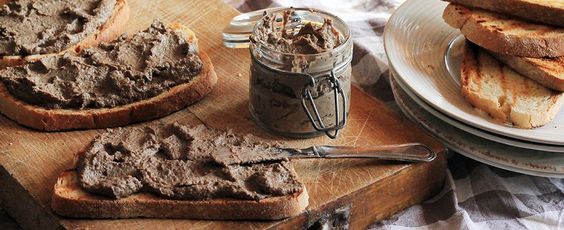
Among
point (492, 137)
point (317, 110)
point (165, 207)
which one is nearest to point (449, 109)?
point (492, 137)

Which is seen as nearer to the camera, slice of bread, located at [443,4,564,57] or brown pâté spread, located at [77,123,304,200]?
brown pâté spread, located at [77,123,304,200]

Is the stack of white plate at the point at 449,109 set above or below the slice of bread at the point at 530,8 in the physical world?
below

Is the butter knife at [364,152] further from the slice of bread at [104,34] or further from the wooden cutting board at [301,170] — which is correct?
the slice of bread at [104,34]

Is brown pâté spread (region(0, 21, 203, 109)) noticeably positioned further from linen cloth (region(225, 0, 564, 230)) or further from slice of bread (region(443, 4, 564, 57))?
slice of bread (region(443, 4, 564, 57))

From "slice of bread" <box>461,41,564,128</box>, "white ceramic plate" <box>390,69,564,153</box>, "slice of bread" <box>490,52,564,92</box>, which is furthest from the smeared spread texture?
"slice of bread" <box>490,52,564,92</box>

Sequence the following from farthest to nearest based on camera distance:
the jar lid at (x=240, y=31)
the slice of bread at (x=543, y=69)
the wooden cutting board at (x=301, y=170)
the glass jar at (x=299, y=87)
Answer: the jar lid at (x=240, y=31) → the slice of bread at (x=543, y=69) → the glass jar at (x=299, y=87) → the wooden cutting board at (x=301, y=170)

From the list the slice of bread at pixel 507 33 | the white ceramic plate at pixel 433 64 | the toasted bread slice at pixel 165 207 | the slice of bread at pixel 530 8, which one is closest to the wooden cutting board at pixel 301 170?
the toasted bread slice at pixel 165 207

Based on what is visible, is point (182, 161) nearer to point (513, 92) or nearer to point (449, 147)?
point (449, 147)
